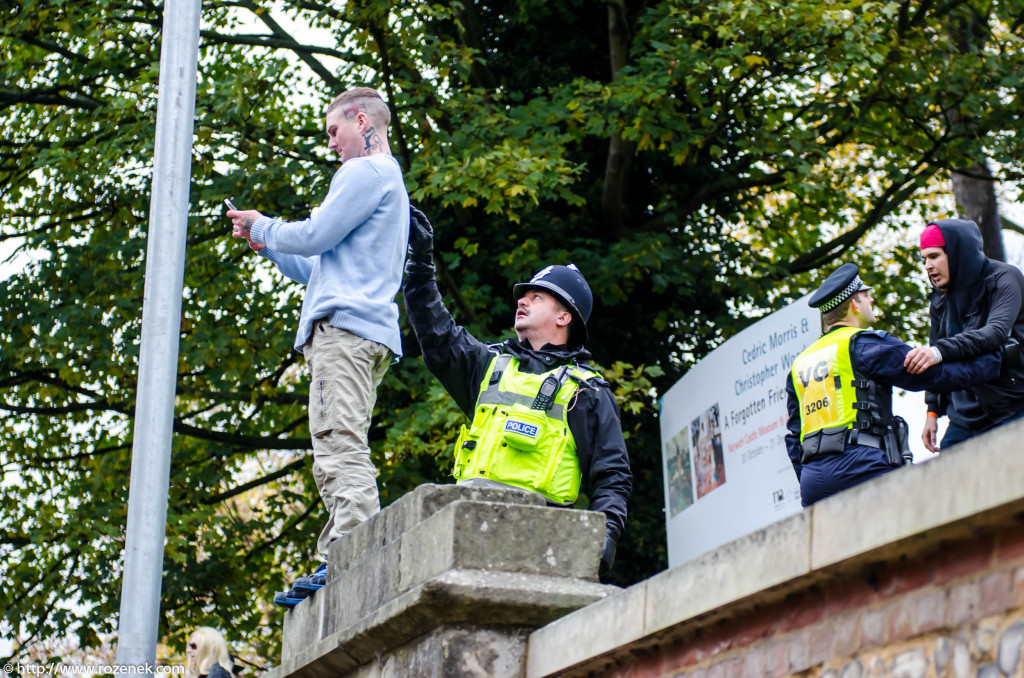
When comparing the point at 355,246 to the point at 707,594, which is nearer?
the point at 707,594

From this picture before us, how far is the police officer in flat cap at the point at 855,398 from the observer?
5.00 meters

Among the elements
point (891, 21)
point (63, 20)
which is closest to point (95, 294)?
point (63, 20)

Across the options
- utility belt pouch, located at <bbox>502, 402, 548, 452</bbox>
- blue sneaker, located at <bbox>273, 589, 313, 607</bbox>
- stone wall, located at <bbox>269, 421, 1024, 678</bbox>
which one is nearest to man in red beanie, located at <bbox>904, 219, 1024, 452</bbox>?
utility belt pouch, located at <bbox>502, 402, 548, 452</bbox>

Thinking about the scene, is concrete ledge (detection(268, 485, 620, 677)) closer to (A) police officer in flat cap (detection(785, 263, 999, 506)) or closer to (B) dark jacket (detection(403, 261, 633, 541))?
(B) dark jacket (detection(403, 261, 633, 541))

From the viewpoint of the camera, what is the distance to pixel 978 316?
17.7ft

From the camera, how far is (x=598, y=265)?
11516mm

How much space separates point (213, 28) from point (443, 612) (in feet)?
31.7

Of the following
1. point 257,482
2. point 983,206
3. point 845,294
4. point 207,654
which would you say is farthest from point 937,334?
point 983,206

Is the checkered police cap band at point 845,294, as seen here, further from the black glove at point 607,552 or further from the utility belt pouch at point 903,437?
the black glove at point 607,552

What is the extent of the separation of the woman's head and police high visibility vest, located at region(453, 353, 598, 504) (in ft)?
12.1

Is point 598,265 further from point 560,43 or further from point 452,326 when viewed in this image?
point 452,326

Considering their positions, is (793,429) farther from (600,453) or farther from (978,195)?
(978,195)

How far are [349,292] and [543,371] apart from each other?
0.78 meters

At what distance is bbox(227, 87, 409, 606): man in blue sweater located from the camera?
16.7 feet
